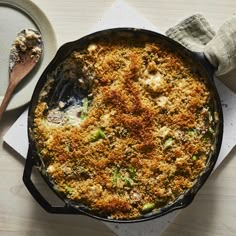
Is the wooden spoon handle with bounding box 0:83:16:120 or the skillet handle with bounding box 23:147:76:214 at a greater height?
the wooden spoon handle with bounding box 0:83:16:120

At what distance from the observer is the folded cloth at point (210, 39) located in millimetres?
1444

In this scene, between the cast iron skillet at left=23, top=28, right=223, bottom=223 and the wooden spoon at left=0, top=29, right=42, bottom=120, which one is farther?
the wooden spoon at left=0, top=29, right=42, bottom=120

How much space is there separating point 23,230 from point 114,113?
425mm

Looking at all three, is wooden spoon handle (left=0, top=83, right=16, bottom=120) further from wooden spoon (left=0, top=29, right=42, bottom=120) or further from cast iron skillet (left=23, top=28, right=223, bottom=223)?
cast iron skillet (left=23, top=28, right=223, bottom=223)

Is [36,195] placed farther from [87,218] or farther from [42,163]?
[87,218]

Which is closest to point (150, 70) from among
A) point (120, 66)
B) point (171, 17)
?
point (120, 66)

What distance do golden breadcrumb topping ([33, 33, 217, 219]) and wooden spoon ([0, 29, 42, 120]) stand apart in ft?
0.44

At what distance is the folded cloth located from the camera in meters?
1.44

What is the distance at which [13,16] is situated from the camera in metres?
1.55

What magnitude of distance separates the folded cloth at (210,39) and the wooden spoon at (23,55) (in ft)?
1.18

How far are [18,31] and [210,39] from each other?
1.72 feet

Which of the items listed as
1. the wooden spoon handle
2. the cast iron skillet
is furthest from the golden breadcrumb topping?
the wooden spoon handle

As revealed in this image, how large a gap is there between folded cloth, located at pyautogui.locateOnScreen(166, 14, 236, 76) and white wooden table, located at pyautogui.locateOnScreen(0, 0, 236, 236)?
0.14 ft

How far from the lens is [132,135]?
1425 millimetres
